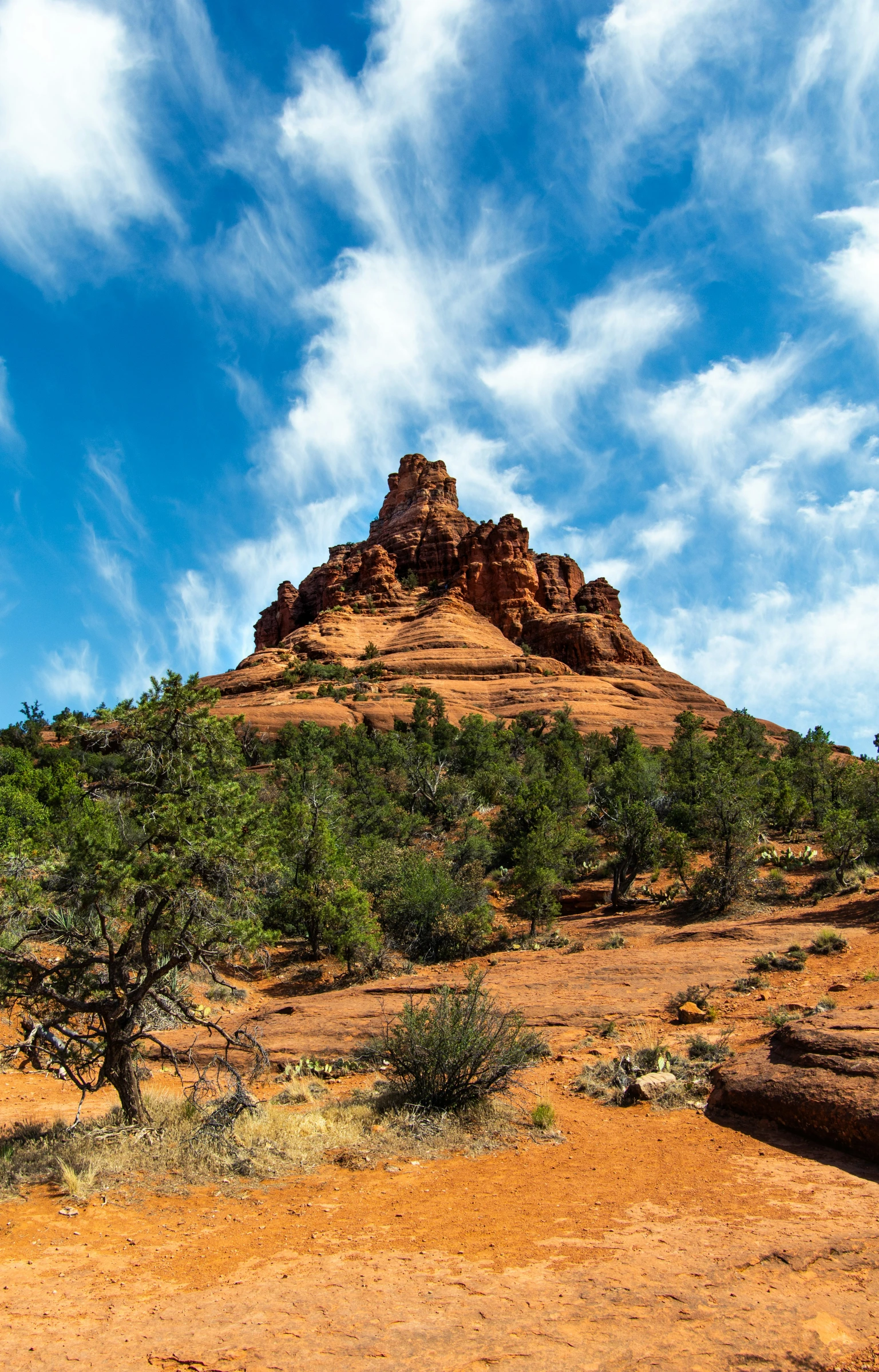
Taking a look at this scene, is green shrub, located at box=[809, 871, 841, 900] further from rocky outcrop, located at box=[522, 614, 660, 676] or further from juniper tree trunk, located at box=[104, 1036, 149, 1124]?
rocky outcrop, located at box=[522, 614, 660, 676]

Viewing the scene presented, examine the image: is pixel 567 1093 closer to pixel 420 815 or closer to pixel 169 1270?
pixel 169 1270

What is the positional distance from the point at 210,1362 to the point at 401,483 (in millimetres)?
113917

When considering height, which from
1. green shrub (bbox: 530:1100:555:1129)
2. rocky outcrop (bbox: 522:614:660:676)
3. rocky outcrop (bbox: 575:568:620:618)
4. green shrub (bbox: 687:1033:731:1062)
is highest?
rocky outcrop (bbox: 575:568:620:618)

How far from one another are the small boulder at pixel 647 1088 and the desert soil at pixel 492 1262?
0.69ft

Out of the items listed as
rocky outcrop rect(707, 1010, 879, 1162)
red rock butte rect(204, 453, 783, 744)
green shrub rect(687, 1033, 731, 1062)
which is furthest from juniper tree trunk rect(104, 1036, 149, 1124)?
red rock butte rect(204, 453, 783, 744)

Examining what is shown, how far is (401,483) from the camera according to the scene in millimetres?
112000

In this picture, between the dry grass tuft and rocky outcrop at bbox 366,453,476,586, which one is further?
rocky outcrop at bbox 366,453,476,586

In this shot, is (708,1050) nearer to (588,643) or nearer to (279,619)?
(588,643)

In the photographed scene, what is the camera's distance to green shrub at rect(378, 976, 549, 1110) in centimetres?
908

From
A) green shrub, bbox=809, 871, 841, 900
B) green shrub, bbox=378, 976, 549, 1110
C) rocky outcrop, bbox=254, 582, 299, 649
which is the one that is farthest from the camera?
rocky outcrop, bbox=254, 582, 299, 649

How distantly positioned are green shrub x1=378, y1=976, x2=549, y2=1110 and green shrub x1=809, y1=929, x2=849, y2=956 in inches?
352

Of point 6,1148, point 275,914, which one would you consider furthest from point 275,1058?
point 275,914

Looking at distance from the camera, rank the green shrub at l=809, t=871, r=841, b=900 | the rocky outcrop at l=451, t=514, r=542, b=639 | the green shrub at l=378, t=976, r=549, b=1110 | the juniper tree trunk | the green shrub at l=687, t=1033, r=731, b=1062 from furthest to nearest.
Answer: the rocky outcrop at l=451, t=514, r=542, b=639 < the green shrub at l=809, t=871, r=841, b=900 < the green shrub at l=687, t=1033, r=731, b=1062 < the green shrub at l=378, t=976, r=549, b=1110 < the juniper tree trunk

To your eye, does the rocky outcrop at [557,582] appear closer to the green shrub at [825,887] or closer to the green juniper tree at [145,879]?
the green shrub at [825,887]
